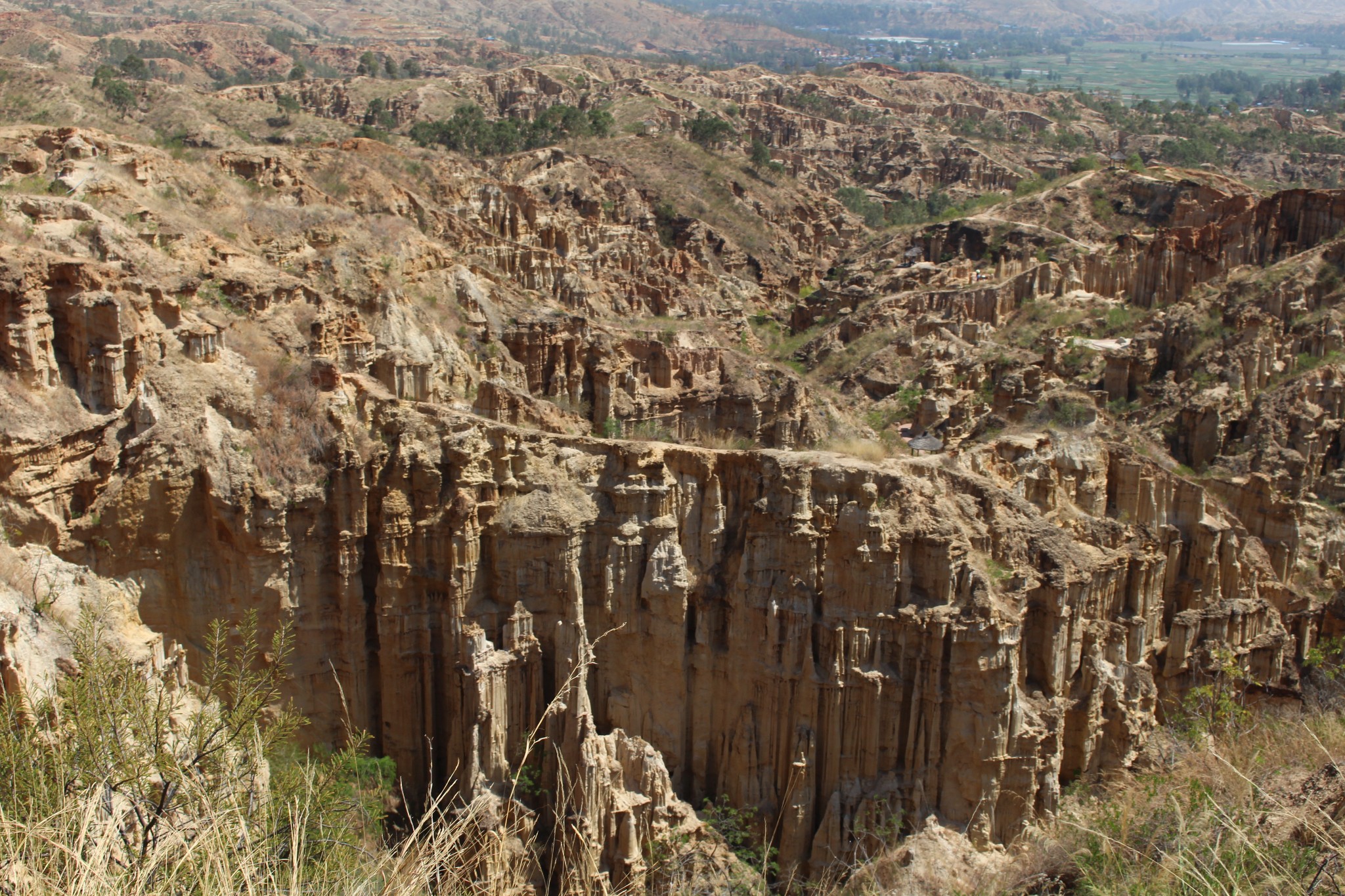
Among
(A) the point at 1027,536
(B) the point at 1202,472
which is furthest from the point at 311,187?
(B) the point at 1202,472

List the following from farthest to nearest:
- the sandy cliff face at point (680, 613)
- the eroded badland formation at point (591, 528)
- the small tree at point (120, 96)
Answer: the small tree at point (120, 96), the sandy cliff face at point (680, 613), the eroded badland formation at point (591, 528)

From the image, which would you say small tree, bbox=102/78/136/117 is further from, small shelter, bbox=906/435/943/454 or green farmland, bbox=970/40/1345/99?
green farmland, bbox=970/40/1345/99

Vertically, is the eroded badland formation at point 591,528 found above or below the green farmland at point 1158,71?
below

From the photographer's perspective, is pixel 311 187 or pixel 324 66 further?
pixel 324 66

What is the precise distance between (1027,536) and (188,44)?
134 meters

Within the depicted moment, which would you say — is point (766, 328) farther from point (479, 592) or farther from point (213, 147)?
point (479, 592)

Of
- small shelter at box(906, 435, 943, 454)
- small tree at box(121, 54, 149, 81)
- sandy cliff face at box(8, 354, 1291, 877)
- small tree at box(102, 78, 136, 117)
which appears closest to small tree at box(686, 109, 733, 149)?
small tree at box(102, 78, 136, 117)

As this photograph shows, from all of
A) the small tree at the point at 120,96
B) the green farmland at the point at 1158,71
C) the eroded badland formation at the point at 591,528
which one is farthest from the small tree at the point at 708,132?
the green farmland at the point at 1158,71

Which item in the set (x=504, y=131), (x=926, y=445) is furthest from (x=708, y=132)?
(x=926, y=445)

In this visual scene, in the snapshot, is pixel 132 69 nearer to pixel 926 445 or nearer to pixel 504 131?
pixel 504 131

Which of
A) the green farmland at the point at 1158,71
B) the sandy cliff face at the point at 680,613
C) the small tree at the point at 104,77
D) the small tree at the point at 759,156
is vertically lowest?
the sandy cliff face at the point at 680,613

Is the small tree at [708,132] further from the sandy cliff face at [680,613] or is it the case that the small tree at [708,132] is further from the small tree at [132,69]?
the sandy cliff face at [680,613]

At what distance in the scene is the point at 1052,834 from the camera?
15992 mm

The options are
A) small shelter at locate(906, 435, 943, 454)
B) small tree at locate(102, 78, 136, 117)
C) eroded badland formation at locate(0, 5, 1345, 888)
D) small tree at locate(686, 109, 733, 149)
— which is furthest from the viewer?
small tree at locate(686, 109, 733, 149)
